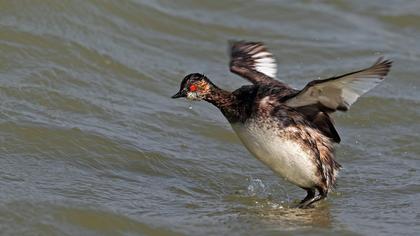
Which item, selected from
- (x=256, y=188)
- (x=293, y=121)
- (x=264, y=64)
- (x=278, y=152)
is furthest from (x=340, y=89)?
(x=264, y=64)

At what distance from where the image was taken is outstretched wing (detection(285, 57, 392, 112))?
853 cm

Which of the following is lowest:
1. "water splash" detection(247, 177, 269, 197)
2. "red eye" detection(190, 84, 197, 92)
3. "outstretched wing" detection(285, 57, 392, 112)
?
"water splash" detection(247, 177, 269, 197)

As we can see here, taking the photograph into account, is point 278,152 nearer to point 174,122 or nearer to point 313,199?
point 313,199

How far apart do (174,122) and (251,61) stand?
1346mm

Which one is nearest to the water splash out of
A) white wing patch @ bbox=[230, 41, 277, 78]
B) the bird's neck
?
the bird's neck

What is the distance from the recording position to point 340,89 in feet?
29.3

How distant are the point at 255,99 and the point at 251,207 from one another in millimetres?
980

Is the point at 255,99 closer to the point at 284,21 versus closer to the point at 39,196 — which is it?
the point at 39,196

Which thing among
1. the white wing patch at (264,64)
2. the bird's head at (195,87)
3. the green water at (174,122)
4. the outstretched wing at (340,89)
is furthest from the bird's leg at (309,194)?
the white wing patch at (264,64)

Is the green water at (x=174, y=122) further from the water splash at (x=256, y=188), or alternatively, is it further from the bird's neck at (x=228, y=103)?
the bird's neck at (x=228, y=103)

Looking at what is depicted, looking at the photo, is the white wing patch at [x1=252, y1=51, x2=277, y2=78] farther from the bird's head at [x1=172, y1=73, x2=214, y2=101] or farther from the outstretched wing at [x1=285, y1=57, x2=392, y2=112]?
the outstretched wing at [x1=285, y1=57, x2=392, y2=112]

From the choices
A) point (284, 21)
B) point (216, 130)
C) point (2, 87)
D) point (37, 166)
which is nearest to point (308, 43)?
point (284, 21)

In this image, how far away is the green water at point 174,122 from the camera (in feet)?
29.0

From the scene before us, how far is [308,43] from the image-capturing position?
584 inches
